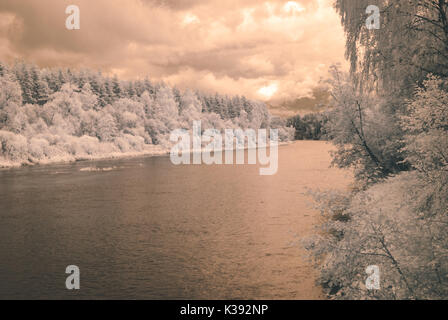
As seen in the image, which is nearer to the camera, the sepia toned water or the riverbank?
the sepia toned water

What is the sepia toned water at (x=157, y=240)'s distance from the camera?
36.9 feet

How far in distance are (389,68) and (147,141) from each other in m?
78.2

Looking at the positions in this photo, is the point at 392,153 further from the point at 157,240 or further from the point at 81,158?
the point at 81,158

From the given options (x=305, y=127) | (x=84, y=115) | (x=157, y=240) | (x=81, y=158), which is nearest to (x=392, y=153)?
(x=157, y=240)

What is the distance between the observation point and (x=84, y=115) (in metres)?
73.4

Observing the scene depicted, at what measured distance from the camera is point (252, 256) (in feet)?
45.7

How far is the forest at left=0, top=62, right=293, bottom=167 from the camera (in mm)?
56156

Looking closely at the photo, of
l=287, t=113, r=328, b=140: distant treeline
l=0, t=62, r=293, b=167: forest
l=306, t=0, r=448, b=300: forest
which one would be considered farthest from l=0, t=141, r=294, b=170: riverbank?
l=287, t=113, r=328, b=140: distant treeline

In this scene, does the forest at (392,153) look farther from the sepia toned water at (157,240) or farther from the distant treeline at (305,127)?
the distant treeline at (305,127)

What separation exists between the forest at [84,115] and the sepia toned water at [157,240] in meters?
28.5

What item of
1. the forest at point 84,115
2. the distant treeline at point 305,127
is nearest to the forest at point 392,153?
the forest at point 84,115

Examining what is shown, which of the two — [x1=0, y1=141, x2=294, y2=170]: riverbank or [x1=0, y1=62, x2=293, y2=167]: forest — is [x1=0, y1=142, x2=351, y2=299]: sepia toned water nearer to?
[x1=0, y1=141, x2=294, y2=170]: riverbank

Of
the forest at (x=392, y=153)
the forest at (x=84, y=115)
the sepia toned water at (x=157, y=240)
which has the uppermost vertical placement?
the forest at (x=84, y=115)

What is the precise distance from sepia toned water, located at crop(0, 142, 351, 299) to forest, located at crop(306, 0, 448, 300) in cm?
209
